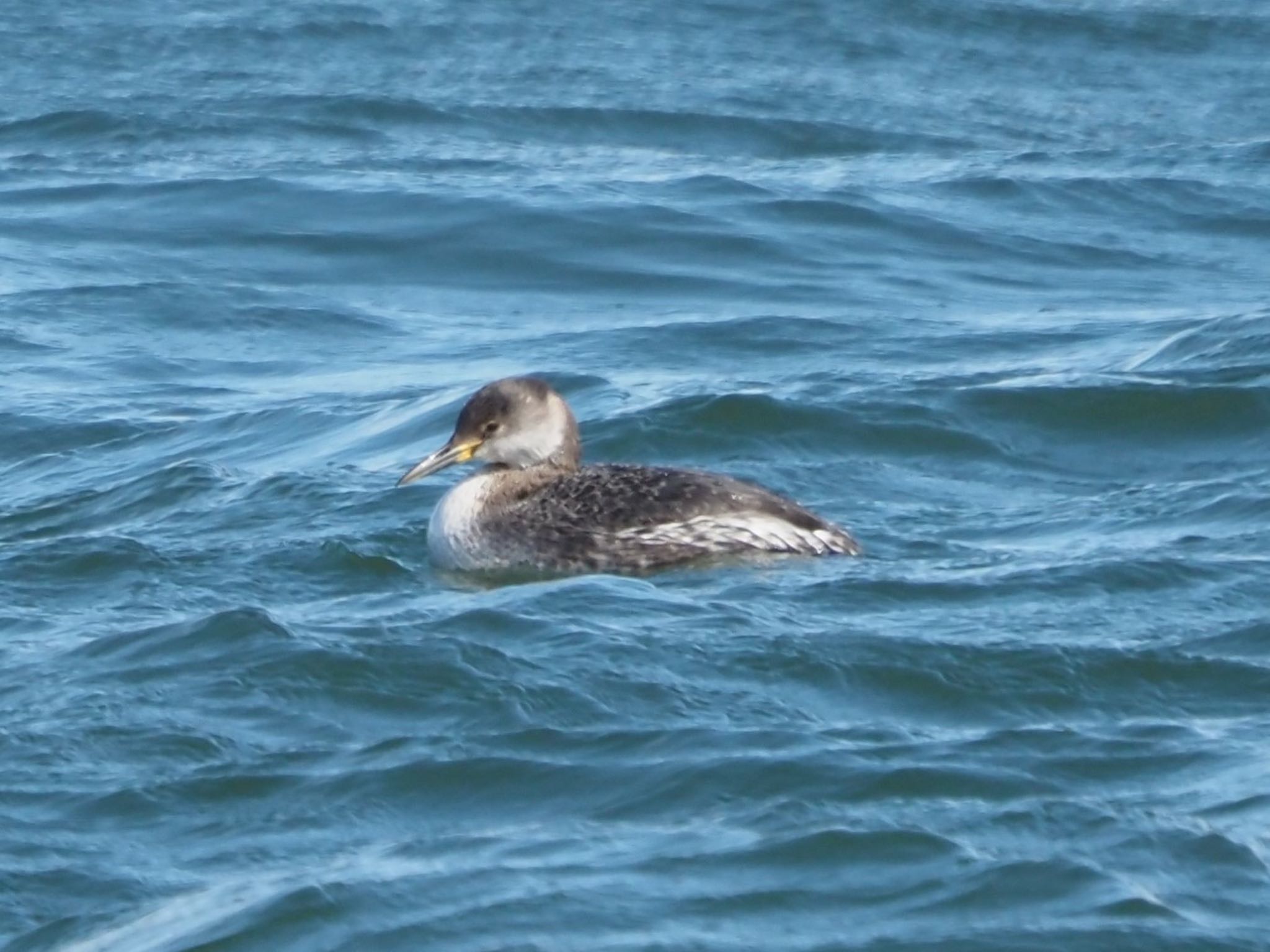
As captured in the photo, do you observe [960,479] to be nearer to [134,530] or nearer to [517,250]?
A: [134,530]

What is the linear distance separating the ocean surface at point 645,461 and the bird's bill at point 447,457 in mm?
372

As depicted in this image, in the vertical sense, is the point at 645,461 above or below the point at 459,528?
below

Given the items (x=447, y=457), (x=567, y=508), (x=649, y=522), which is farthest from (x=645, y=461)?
(x=649, y=522)

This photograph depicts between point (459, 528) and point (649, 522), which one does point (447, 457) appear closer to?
point (459, 528)

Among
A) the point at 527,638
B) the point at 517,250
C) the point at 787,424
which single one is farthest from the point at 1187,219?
the point at 527,638

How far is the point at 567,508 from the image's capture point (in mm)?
10922

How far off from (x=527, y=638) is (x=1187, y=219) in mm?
10135

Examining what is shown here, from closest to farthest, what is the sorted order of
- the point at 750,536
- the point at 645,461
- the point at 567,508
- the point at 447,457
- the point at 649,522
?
the point at 750,536 → the point at 649,522 → the point at 567,508 → the point at 447,457 → the point at 645,461

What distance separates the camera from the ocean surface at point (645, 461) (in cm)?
743

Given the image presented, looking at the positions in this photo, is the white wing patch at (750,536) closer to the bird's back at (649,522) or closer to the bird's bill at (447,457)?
the bird's back at (649,522)

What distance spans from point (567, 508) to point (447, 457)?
2.01 feet

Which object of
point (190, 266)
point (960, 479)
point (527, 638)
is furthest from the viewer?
point (190, 266)

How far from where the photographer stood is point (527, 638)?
30.7ft

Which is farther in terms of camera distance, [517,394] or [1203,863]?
[517,394]
